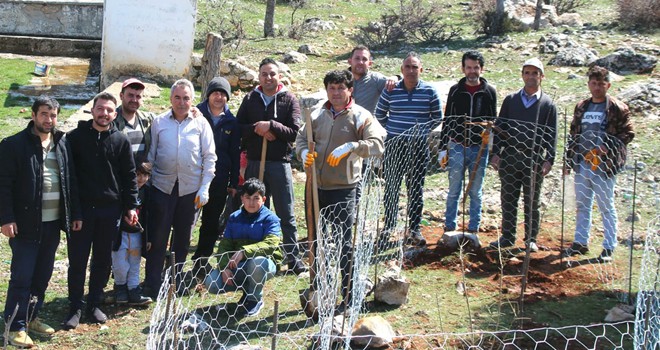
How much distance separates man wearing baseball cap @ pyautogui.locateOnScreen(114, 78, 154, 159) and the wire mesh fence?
94 centimetres

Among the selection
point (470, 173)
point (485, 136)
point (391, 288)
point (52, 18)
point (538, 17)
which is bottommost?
point (391, 288)

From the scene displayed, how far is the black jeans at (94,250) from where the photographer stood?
5.17m

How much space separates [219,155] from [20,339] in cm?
204

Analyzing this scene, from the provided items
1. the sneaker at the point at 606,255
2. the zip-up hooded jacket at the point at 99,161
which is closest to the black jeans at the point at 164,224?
the zip-up hooded jacket at the point at 99,161

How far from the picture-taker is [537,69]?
6344 mm

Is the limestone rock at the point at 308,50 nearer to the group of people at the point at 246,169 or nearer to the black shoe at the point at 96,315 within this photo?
the group of people at the point at 246,169

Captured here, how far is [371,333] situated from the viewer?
15.4 ft

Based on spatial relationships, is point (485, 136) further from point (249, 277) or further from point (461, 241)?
point (249, 277)

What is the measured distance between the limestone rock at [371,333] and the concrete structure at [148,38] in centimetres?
882

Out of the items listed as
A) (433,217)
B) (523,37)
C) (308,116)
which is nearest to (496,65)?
(523,37)

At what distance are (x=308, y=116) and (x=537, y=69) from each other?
213 centimetres

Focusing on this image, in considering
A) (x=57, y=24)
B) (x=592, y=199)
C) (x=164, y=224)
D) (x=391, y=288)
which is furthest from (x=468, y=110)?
(x=57, y=24)

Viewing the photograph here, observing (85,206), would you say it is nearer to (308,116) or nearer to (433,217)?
(308,116)

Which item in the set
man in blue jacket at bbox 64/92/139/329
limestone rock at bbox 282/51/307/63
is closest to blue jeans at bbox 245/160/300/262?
man in blue jacket at bbox 64/92/139/329
